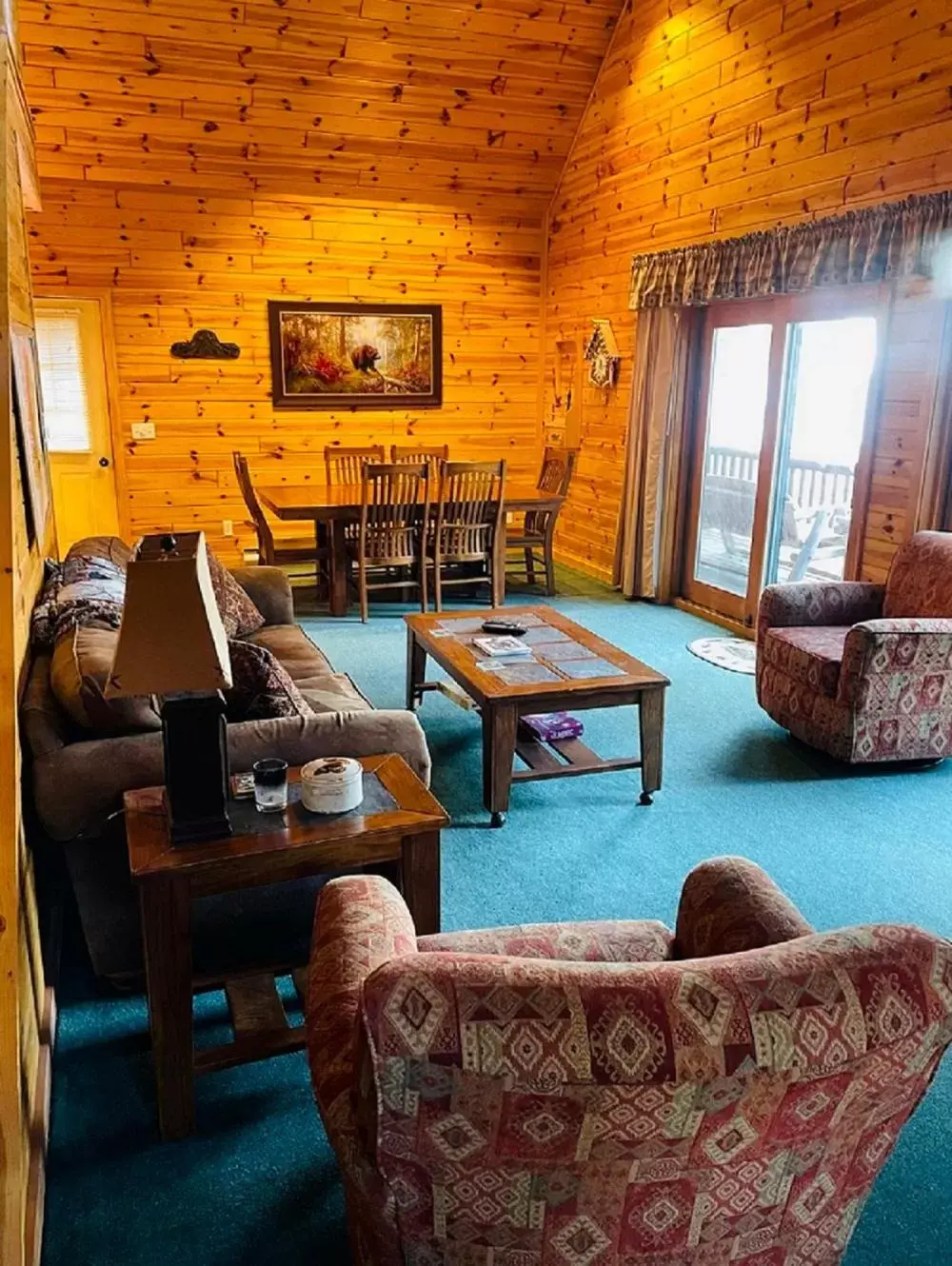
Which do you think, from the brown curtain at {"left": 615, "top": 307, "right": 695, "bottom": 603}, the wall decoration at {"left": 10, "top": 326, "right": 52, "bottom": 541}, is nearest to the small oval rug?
the brown curtain at {"left": 615, "top": 307, "right": 695, "bottom": 603}

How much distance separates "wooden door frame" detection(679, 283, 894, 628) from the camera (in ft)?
14.5

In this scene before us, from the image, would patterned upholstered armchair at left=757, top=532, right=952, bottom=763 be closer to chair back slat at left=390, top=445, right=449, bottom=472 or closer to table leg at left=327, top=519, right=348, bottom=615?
table leg at left=327, top=519, right=348, bottom=615

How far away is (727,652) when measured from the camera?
525cm

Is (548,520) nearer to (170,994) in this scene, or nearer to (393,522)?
(393,522)

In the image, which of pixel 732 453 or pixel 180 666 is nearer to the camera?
pixel 180 666

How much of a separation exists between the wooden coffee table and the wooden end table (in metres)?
1.12

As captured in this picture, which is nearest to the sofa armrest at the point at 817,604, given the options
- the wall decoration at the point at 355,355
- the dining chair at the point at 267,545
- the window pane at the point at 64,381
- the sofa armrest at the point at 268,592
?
the sofa armrest at the point at 268,592

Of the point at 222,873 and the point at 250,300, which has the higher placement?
the point at 250,300

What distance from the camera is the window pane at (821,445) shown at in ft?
15.5

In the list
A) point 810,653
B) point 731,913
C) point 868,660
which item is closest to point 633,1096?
point 731,913

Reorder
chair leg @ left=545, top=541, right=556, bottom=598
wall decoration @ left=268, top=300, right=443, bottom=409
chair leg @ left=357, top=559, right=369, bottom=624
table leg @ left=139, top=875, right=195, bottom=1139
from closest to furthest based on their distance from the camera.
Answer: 1. table leg @ left=139, top=875, right=195, bottom=1139
2. chair leg @ left=357, top=559, right=369, bottom=624
3. chair leg @ left=545, top=541, right=556, bottom=598
4. wall decoration @ left=268, top=300, right=443, bottom=409

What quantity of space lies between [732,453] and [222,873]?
4855 millimetres

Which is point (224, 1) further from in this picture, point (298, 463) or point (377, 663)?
point (377, 663)

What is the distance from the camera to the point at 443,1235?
3.52 feet
